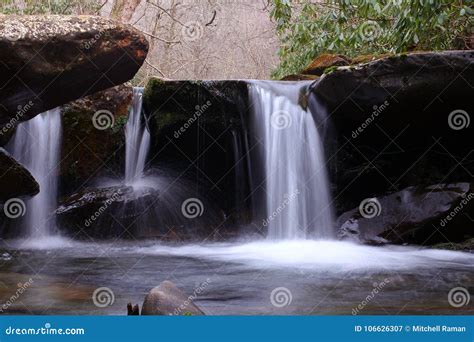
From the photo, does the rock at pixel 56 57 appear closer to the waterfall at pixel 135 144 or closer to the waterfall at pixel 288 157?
the waterfall at pixel 135 144

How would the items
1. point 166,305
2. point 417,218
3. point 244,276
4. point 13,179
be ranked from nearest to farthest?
1. point 166,305
2. point 244,276
3. point 13,179
4. point 417,218

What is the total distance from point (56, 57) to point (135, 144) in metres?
3.18

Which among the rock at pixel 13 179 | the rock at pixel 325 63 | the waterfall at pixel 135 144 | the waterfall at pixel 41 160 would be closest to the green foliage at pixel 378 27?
the rock at pixel 325 63

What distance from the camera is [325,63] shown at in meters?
11.7

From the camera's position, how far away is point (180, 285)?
20.1 ft

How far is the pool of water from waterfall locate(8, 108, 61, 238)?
1.17 feet

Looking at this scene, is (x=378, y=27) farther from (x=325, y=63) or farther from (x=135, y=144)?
(x=135, y=144)

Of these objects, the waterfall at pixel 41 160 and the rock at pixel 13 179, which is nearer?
the rock at pixel 13 179

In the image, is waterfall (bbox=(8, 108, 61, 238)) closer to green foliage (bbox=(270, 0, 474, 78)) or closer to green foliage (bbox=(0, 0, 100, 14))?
green foliage (bbox=(270, 0, 474, 78))

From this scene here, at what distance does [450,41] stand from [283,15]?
127 inches

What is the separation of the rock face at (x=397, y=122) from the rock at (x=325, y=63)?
76.1 inches

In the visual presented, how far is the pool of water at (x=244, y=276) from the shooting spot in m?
5.13

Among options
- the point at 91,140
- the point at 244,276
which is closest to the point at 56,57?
the point at 91,140

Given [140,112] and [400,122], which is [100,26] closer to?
[140,112]
